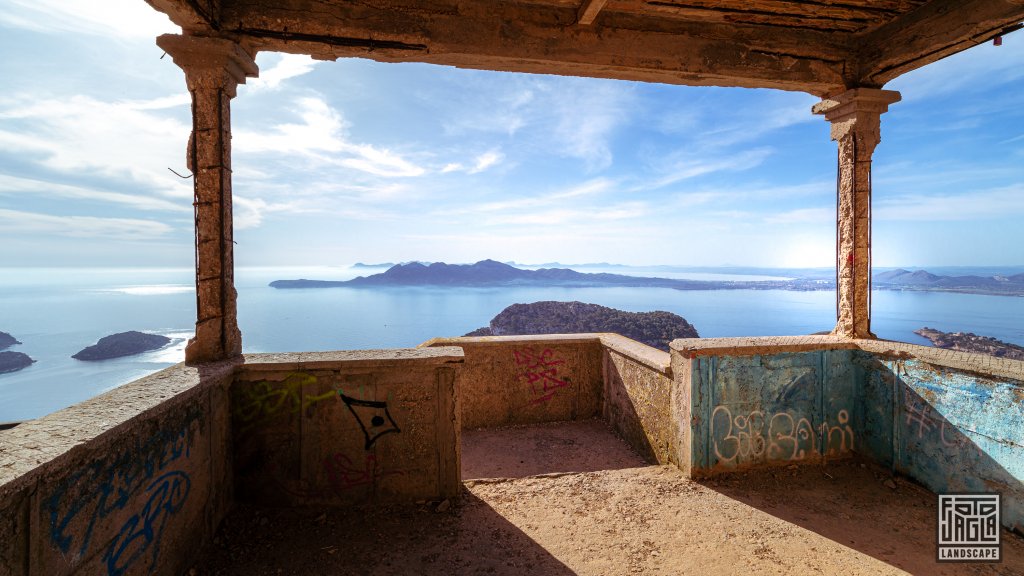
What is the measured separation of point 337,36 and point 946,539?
18.8ft

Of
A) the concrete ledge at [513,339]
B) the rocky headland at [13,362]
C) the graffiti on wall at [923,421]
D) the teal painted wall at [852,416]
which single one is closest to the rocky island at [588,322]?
the concrete ledge at [513,339]

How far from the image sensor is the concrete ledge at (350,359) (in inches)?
128

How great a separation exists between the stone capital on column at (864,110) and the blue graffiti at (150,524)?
616cm

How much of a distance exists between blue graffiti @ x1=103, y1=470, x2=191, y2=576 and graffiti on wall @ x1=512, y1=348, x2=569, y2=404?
3.74 metres

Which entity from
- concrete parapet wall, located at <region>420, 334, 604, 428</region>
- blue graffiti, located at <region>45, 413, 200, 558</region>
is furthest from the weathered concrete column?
concrete parapet wall, located at <region>420, 334, 604, 428</region>

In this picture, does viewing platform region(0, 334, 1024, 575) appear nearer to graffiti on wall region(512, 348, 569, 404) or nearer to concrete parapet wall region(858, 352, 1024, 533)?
concrete parapet wall region(858, 352, 1024, 533)

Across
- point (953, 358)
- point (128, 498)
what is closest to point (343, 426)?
point (128, 498)

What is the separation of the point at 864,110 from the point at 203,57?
19.1 ft

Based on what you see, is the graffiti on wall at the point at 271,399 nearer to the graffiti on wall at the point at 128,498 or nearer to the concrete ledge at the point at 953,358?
the graffiti on wall at the point at 128,498

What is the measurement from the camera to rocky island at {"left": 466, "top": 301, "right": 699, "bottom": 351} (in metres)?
23.4

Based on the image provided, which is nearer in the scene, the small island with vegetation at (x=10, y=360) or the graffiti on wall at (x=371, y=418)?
the graffiti on wall at (x=371, y=418)

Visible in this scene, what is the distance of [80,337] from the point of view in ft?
453

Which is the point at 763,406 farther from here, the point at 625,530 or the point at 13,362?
the point at 13,362

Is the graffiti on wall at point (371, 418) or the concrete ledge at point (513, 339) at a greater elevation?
the concrete ledge at point (513, 339)
